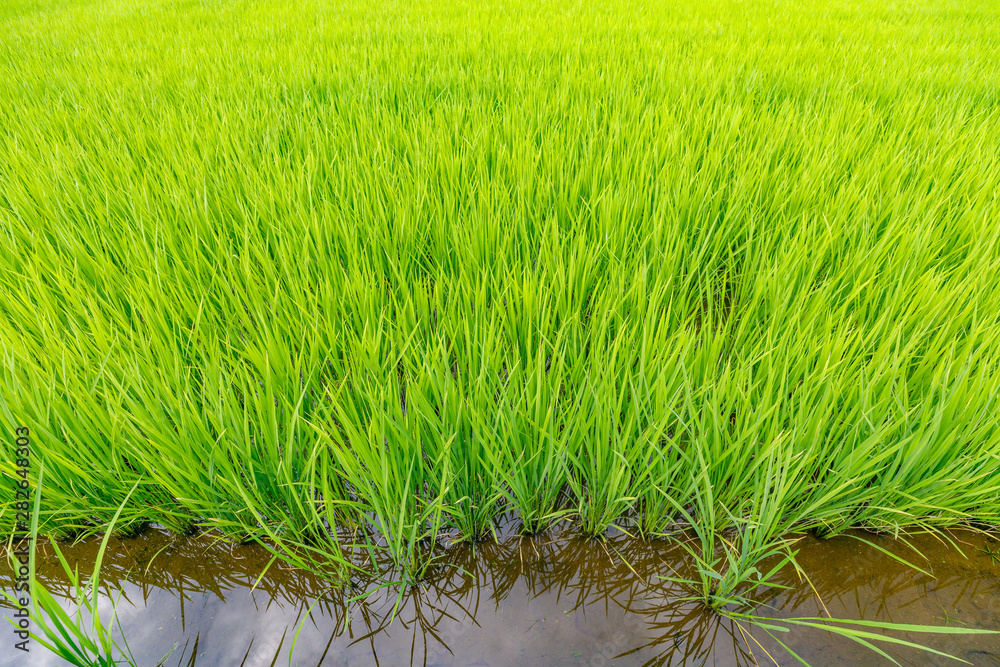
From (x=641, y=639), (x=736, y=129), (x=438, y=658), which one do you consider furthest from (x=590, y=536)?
(x=736, y=129)

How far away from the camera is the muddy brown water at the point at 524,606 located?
2.41 ft

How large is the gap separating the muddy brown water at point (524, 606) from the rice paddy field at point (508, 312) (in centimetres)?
4

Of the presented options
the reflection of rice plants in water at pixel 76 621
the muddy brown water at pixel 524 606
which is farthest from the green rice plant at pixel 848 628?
the reflection of rice plants in water at pixel 76 621

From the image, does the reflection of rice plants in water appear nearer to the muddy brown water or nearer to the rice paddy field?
the muddy brown water

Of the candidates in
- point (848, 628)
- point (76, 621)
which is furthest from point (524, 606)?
point (76, 621)

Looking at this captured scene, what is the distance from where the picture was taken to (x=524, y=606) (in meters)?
0.79

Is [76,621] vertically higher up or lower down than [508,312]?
lower down

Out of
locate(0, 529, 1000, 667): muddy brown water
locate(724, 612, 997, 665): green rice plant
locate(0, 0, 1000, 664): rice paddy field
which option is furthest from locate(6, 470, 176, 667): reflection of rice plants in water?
locate(724, 612, 997, 665): green rice plant

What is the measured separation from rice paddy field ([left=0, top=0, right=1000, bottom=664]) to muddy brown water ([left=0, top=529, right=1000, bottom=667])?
0.12 ft

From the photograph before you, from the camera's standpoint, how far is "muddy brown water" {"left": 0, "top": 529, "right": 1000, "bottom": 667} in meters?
0.73

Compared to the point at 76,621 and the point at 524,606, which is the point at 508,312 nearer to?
the point at 524,606

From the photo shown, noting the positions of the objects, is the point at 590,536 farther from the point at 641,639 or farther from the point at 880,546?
the point at 880,546

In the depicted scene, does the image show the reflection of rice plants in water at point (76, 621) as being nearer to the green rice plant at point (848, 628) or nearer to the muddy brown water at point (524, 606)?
the muddy brown water at point (524, 606)

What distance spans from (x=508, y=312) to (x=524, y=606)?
1.84ft
